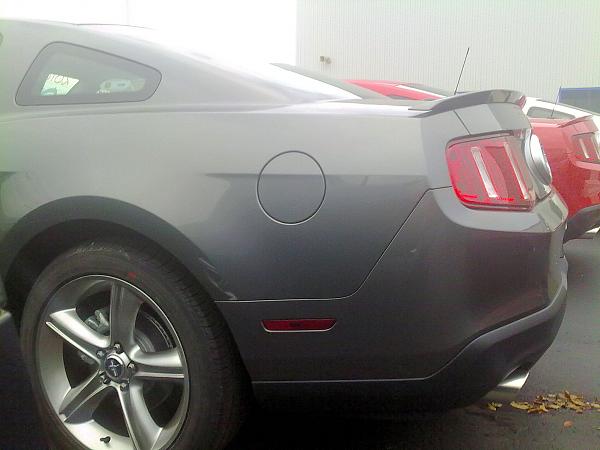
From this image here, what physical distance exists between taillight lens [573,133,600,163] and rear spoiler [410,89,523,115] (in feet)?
8.66

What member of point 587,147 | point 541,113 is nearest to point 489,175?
point 587,147

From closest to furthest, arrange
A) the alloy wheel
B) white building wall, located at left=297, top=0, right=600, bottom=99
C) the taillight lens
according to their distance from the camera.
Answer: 1. the alloy wheel
2. the taillight lens
3. white building wall, located at left=297, top=0, right=600, bottom=99

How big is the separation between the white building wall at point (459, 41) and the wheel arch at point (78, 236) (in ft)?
72.9

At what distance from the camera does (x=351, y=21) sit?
2553 centimetres

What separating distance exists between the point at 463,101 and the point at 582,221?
283 centimetres

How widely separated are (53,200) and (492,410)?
76.1 inches

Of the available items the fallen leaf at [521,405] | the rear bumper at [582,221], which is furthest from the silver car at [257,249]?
the rear bumper at [582,221]

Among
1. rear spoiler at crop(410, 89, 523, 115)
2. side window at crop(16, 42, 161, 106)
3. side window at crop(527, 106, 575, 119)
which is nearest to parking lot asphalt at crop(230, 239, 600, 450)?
rear spoiler at crop(410, 89, 523, 115)

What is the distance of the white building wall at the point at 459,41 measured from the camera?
2345 centimetres

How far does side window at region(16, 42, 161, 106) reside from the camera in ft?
7.73

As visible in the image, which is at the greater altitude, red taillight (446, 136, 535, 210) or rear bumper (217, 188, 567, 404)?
red taillight (446, 136, 535, 210)

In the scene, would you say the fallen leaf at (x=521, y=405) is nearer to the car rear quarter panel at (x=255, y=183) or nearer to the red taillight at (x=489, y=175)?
the red taillight at (x=489, y=175)

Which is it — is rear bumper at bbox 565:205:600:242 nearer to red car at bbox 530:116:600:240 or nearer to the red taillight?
red car at bbox 530:116:600:240

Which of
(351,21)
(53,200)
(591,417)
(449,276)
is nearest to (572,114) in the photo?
(591,417)
